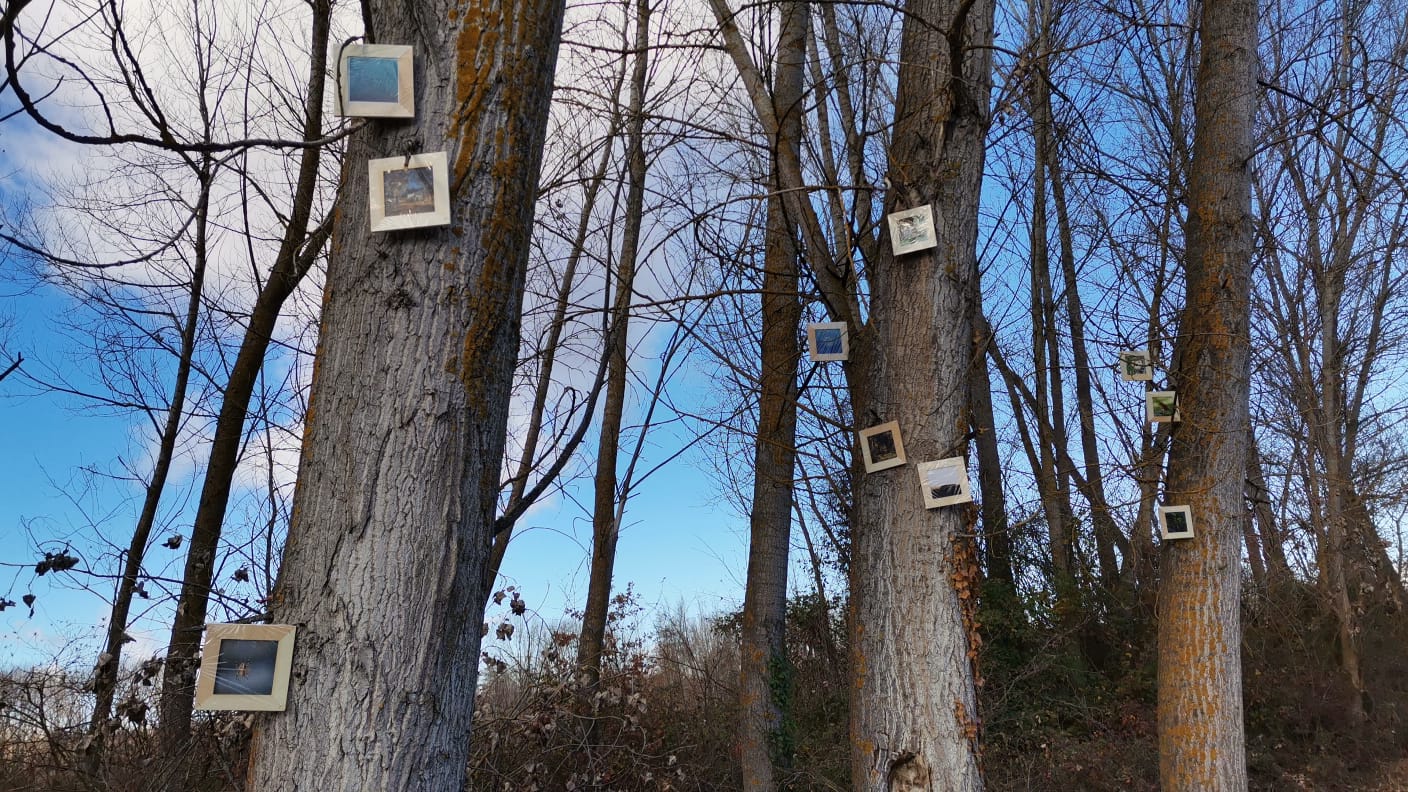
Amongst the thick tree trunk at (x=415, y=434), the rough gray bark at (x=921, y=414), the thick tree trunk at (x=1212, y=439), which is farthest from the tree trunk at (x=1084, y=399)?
the thick tree trunk at (x=415, y=434)

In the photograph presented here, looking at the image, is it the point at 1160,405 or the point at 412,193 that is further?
the point at 1160,405

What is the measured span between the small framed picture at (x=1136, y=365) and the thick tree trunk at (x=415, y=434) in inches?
166

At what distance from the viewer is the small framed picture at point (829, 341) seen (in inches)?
140

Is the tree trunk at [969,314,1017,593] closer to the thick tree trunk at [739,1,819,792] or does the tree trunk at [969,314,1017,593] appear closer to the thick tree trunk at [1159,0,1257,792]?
the thick tree trunk at [1159,0,1257,792]

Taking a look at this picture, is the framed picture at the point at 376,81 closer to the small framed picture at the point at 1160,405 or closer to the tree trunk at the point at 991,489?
the small framed picture at the point at 1160,405

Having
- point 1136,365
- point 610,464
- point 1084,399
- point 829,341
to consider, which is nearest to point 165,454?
point 610,464

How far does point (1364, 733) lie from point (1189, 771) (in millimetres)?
6167

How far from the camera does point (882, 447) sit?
10.5 feet

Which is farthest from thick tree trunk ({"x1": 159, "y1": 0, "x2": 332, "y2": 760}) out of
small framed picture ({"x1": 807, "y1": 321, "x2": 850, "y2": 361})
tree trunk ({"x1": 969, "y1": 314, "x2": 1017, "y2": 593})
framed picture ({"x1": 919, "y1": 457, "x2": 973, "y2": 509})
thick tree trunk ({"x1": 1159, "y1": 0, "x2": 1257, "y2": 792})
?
tree trunk ({"x1": 969, "y1": 314, "x2": 1017, "y2": 593})

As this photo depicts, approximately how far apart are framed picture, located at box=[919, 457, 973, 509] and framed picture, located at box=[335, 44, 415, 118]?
2018mm

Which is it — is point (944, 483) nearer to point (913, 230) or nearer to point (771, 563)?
point (913, 230)

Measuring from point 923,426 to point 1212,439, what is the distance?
2587 mm

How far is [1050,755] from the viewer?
7.86 metres

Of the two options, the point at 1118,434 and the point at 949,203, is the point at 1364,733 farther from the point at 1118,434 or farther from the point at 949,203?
the point at 949,203
